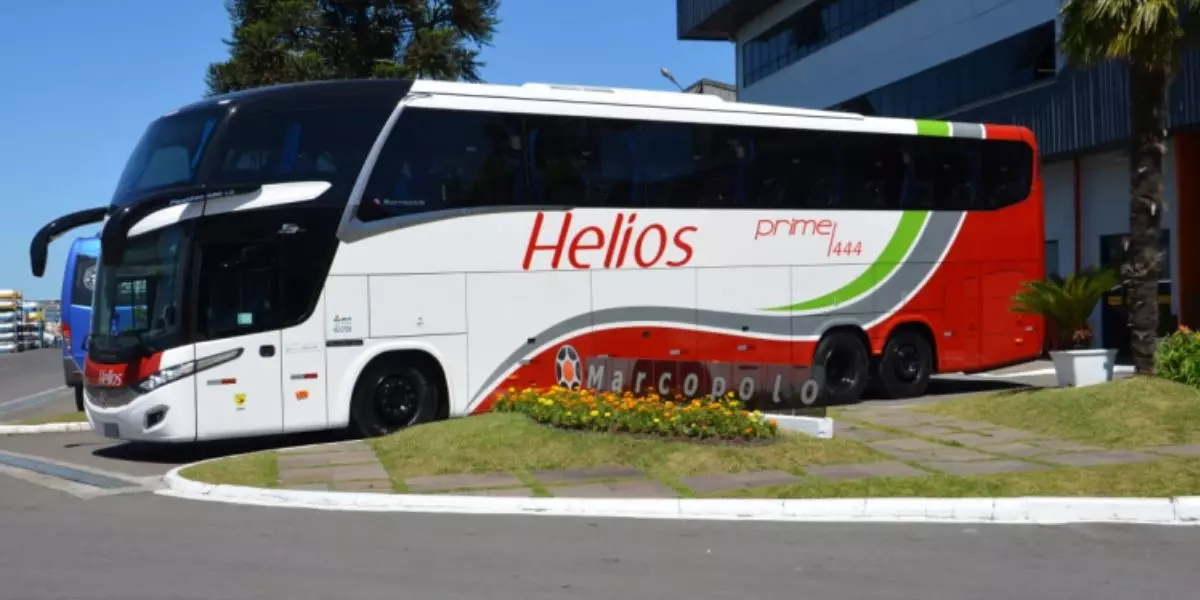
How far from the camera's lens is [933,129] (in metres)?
18.9

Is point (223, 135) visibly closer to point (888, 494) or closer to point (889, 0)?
point (888, 494)

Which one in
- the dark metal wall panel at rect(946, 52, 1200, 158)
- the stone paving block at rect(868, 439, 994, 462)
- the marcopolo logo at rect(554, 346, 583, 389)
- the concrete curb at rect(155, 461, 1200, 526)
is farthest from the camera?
the dark metal wall panel at rect(946, 52, 1200, 158)

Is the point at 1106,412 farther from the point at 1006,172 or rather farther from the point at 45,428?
the point at 45,428

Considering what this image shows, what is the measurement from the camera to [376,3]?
31.5 metres

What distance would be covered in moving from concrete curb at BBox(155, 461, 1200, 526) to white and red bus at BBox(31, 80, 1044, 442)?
345 centimetres

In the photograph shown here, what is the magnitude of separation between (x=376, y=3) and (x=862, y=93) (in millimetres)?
13041

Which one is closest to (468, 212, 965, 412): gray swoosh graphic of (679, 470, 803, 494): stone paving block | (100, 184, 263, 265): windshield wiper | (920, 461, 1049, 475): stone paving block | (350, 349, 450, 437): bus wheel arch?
(350, 349, 450, 437): bus wheel arch

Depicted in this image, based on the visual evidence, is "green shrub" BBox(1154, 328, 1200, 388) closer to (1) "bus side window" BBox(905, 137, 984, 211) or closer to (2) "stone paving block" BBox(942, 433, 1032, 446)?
(2) "stone paving block" BBox(942, 433, 1032, 446)

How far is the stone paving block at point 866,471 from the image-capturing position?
36.2 feet

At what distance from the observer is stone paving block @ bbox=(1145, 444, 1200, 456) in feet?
39.2

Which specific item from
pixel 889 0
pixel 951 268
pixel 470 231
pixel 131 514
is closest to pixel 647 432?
pixel 470 231

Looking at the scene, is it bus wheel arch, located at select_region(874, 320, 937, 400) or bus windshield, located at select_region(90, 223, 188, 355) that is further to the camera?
bus wheel arch, located at select_region(874, 320, 937, 400)

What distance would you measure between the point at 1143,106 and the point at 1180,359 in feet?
10.9

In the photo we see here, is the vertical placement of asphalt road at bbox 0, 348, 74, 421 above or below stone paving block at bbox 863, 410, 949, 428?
below
